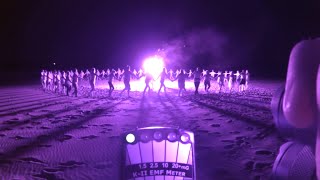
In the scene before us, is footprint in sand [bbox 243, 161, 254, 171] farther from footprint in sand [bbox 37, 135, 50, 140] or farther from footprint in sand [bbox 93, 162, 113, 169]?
footprint in sand [bbox 37, 135, 50, 140]

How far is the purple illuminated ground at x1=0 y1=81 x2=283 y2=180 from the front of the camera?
6.47m

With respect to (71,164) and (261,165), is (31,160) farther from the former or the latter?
(261,165)

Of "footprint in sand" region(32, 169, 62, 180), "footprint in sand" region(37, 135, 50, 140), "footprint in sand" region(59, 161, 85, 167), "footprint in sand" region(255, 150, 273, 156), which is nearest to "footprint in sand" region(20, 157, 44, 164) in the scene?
"footprint in sand" region(59, 161, 85, 167)

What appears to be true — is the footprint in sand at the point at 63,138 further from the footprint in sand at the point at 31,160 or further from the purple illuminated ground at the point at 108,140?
the footprint in sand at the point at 31,160

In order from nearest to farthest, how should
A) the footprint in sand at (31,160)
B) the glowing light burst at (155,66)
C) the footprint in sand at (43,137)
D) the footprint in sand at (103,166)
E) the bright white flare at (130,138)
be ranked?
the bright white flare at (130,138)
the footprint in sand at (103,166)
the footprint in sand at (31,160)
the footprint in sand at (43,137)
the glowing light burst at (155,66)

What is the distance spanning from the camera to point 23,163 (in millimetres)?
6945

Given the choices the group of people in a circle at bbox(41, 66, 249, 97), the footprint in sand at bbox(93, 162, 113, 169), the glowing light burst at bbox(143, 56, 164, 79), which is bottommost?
the footprint in sand at bbox(93, 162, 113, 169)

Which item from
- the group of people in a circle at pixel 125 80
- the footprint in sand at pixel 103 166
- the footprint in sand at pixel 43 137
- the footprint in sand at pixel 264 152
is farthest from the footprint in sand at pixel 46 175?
the group of people in a circle at pixel 125 80

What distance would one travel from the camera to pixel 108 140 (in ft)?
29.6

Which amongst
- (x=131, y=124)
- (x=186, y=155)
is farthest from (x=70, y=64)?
(x=186, y=155)

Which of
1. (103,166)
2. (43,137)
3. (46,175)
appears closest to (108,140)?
(43,137)

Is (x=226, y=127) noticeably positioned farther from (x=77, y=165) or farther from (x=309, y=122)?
(x=309, y=122)

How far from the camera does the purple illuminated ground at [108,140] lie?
647 cm

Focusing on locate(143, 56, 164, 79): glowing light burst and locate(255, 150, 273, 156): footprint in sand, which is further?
locate(143, 56, 164, 79): glowing light burst
